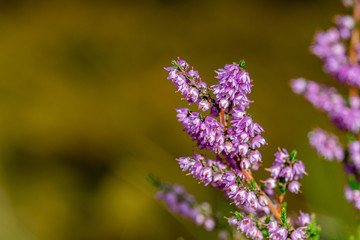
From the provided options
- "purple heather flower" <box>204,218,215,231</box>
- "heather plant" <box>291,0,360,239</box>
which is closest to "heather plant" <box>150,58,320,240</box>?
"purple heather flower" <box>204,218,215,231</box>

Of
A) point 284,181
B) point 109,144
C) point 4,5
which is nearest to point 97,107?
point 109,144

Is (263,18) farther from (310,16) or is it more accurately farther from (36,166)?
(36,166)

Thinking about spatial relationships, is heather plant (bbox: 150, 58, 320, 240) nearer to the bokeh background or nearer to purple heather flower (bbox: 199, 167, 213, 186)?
purple heather flower (bbox: 199, 167, 213, 186)

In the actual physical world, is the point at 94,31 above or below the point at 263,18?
below

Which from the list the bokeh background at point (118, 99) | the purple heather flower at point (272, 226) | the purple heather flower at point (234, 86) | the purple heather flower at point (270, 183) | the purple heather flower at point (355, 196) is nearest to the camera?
the purple heather flower at point (234, 86)

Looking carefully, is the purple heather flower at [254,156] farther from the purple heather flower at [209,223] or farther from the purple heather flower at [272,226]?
the purple heather flower at [209,223]

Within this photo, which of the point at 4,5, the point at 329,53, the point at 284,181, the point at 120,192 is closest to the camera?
the point at 284,181

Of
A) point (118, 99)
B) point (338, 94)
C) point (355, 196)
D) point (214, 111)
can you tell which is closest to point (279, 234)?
point (214, 111)

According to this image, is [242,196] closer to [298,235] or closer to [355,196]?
[298,235]

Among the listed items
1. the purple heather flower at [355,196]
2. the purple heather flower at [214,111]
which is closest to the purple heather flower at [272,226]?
the purple heather flower at [214,111]
